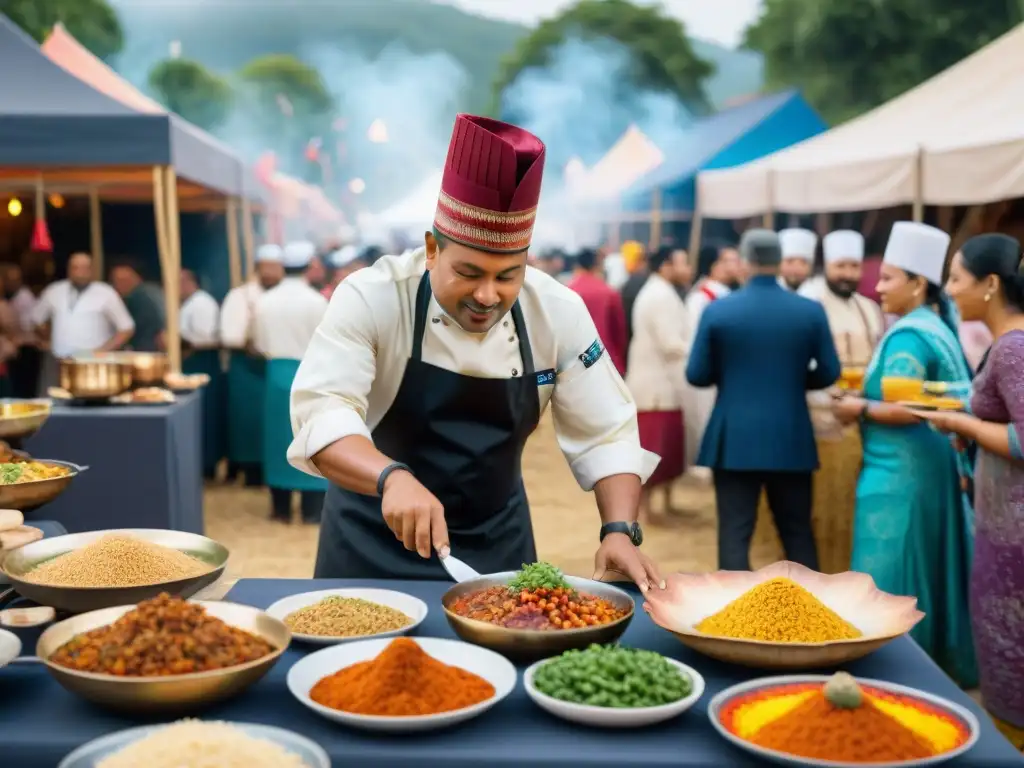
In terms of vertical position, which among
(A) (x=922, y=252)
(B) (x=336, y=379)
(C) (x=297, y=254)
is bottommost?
(B) (x=336, y=379)

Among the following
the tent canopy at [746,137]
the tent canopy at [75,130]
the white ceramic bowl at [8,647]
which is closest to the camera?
the white ceramic bowl at [8,647]

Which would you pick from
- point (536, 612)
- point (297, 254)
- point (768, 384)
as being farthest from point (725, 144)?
point (536, 612)

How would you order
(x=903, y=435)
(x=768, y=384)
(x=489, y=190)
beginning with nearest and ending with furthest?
(x=489, y=190) < (x=903, y=435) < (x=768, y=384)

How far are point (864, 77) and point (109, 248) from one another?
21964 mm

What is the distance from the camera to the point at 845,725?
1.19 metres

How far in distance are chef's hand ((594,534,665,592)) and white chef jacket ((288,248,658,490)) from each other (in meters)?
0.22

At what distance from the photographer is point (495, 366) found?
213cm

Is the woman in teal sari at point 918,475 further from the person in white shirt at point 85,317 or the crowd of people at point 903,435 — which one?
the person in white shirt at point 85,317

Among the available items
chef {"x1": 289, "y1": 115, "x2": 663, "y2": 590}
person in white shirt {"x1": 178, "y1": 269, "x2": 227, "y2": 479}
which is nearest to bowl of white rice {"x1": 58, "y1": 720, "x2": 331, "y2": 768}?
chef {"x1": 289, "y1": 115, "x2": 663, "y2": 590}

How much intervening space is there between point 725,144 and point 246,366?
8.51m

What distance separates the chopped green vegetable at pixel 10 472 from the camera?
2365mm

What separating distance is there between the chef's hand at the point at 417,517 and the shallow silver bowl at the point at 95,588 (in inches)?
12.0

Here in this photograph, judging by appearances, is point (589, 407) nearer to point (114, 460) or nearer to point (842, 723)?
point (842, 723)

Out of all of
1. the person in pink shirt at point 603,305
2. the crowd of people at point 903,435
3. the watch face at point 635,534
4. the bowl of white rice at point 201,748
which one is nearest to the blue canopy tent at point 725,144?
the person in pink shirt at point 603,305
